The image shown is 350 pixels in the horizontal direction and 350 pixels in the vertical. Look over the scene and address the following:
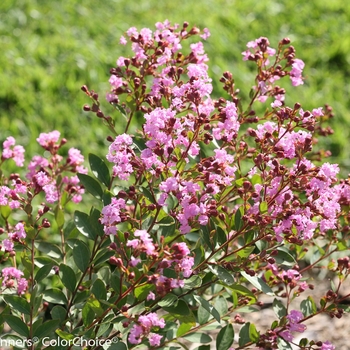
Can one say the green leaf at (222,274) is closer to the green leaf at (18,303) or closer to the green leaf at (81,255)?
the green leaf at (81,255)

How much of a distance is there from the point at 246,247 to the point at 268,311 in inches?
56.9

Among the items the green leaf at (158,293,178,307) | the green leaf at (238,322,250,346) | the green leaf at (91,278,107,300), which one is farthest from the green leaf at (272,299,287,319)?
the green leaf at (91,278,107,300)

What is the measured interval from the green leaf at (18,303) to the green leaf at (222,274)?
0.53 metres

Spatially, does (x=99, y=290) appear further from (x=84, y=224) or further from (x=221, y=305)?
(x=221, y=305)

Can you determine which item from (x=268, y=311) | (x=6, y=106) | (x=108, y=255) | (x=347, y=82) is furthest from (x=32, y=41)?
(x=108, y=255)

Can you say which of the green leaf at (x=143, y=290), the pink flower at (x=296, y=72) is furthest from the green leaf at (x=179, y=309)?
the pink flower at (x=296, y=72)

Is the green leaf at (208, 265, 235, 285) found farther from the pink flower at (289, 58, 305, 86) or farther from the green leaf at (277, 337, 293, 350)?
the pink flower at (289, 58, 305, 86)

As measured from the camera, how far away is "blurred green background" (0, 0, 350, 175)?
4129 millimetres

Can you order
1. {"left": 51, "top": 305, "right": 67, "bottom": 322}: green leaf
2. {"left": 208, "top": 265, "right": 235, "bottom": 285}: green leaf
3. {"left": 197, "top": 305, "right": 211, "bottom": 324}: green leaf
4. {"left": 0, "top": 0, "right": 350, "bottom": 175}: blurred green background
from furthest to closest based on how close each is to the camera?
1. {"left": 0, "top": 0, "right": 350, "bottom": 175}: blurred green background
2. {"left": 197, "top": 305, "right": 211, "bottom": 324}: green leaf
3. {"left": 51, "top": 305, "right": 67, "bottom": 322}: green leaf
4. {"left": 208, "top": 265, "right": 235, "bottom": 285}: green leaf

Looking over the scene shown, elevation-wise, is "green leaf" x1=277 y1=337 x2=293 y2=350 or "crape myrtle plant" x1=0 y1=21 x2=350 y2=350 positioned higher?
"crape myrtle plant" x1=0 y1=21 x2=350 y2=350

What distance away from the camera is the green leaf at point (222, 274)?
159 centimetres

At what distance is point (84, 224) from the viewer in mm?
1856

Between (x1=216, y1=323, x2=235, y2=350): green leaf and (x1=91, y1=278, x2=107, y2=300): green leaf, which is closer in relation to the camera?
(x1=91, y1=278, x2=107, y2=300): green leaf

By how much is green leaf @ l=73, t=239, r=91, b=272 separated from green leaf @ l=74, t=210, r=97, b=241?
45 millimetres
